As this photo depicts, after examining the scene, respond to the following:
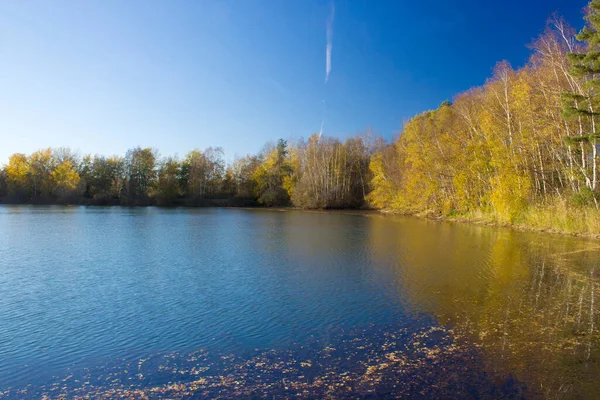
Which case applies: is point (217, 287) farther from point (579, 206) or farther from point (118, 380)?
point (579, 206)

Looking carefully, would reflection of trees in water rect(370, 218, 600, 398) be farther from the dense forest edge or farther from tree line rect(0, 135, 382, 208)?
tree line rect(0, 135, 382, 208)

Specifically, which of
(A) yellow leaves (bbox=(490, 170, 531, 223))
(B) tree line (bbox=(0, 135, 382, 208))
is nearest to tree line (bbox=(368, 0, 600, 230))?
(A) yellow leaves (bbox=(490, 170, 531, 223))

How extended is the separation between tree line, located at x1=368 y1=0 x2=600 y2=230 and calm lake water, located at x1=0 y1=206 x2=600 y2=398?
8.68 m

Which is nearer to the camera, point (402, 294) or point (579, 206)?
point (402, 294)

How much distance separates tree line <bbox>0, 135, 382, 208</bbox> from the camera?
74.9 metres

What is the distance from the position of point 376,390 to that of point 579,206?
26.6 metres

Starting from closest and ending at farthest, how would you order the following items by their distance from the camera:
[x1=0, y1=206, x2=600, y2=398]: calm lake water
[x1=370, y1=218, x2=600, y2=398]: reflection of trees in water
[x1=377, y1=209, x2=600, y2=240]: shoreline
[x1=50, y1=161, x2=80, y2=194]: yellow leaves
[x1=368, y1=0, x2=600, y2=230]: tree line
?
[x1=0, y1=206, x2=600, y2=398]: calm lake water → [x1=370, y1=218, x2=600, y2=398]: reflection of trees in water → [x1=368, y1=0, x2=600, y2=230]: tree line → [x1=377, y1=209, x2=600, y2=240]: shoreline → [x1=50, y1=161, x2=80, y2=194]: yellow leaves

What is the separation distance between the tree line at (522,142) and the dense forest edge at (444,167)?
0.34ft

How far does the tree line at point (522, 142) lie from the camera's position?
77.4 feet

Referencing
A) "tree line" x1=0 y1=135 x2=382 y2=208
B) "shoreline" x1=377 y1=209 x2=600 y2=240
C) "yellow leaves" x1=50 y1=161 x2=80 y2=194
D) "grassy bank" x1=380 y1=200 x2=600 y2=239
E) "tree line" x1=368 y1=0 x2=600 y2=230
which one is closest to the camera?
"tree line" x1=368 y1=0 x2=600 y2=230

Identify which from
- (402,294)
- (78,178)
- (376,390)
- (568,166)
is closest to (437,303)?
(402,294)

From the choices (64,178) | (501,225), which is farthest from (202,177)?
(501,225)

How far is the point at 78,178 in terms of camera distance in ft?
288

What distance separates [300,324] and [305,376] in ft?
9.69
